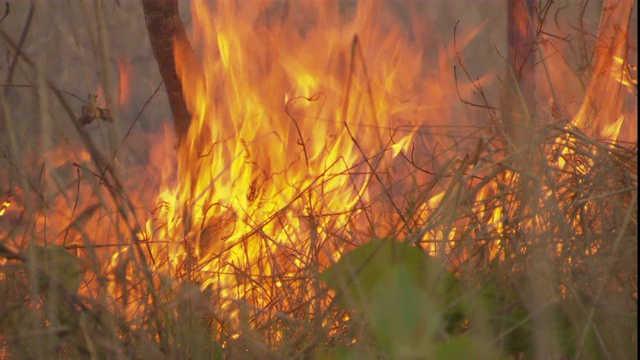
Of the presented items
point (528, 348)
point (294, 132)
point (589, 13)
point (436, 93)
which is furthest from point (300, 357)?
point (589, 13)

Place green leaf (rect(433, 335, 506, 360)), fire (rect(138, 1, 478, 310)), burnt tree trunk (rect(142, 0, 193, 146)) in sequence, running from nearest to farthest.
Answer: green leaf (rect(433, 335, 506, 360)), fire (rect(138, 1, 478, 310)), burnt tree trunk (rect(142, 0, 193, 146))

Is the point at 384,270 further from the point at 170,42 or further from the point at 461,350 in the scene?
the point at 170,42

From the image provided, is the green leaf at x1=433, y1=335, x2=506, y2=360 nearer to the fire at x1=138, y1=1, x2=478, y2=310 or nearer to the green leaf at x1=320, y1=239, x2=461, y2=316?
the green leaf at x1=320, y1=239, x2=461, y2=316

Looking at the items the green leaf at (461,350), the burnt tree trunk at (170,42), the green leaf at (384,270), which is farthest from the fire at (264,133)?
the green leaf at (461,350)

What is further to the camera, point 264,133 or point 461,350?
point 264,133

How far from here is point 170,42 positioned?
2166 millimetres

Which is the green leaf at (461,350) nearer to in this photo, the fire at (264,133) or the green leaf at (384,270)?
the green leaf at (384,270)

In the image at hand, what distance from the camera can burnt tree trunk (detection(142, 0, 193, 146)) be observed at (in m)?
2.13

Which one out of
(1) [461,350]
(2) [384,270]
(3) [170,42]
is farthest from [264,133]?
(1) [461,350]

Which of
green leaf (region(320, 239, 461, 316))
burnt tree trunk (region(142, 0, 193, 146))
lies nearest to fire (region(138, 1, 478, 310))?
burnt tree trunk (region(142, 0, 193, 146))

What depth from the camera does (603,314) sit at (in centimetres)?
75

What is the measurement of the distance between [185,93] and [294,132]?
0.41 m

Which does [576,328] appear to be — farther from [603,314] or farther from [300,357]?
[300,357]

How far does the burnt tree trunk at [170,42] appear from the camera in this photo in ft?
7.00
